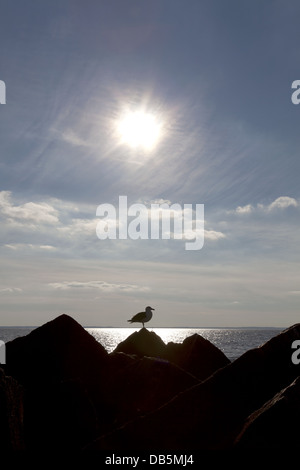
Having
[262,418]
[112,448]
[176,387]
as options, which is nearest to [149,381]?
[176,387]

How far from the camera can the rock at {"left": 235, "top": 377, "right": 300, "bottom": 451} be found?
6.87 m

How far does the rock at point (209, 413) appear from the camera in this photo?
28.0ft

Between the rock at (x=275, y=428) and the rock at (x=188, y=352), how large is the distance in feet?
29.4

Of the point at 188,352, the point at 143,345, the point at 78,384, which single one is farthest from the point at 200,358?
the point at 78,384

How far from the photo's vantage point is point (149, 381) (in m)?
12.6

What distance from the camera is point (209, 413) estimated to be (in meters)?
8.95

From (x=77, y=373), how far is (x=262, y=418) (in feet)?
25.9

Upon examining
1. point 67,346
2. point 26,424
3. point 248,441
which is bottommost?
point 26,424

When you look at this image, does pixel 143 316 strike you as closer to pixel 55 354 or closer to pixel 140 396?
pixel 55 354

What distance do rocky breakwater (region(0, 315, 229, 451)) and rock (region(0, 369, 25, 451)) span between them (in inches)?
0.7

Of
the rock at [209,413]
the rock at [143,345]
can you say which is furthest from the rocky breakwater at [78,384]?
the rock at [143,345]

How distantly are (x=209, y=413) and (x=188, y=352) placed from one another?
819 cm
